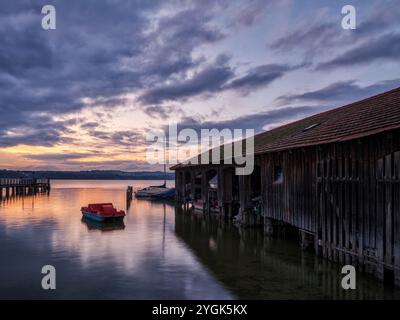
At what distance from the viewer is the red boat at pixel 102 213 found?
2759cm

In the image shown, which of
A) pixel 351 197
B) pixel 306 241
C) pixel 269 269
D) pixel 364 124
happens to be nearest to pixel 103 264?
pixel 269 269

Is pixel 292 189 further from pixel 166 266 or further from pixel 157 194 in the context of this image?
pixel 157 194

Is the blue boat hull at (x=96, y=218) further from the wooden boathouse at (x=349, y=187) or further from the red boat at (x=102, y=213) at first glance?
the wooden boathouse at (x=349, y=187)

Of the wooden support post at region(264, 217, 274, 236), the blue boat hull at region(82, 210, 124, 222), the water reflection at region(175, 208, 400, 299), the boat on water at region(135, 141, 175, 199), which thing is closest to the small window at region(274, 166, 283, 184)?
the wooden support post at region(264, 217, 274, 236)

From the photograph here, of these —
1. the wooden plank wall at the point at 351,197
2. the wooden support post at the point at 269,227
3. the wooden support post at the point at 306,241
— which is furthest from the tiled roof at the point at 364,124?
the wooden support post at the point at 269,227

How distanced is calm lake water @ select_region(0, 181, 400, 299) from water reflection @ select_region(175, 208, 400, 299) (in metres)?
0.03

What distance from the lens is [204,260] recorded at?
52.8 feet

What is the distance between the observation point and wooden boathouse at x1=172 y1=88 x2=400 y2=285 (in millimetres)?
11344

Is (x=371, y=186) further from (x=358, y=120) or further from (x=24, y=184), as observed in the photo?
(x=24, y=184)

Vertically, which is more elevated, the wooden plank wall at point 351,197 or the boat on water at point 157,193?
the wooden plank wall at point 351,197

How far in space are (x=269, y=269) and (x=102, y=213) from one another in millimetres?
17011

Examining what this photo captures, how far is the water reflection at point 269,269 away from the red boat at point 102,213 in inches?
274

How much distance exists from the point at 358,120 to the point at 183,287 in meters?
9.51

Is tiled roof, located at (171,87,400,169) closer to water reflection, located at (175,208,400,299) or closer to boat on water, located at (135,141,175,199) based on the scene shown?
water reflection, located at (175,208,400,299)
